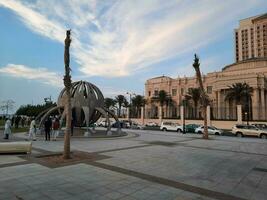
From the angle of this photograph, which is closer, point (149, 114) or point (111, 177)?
point (111, 177)

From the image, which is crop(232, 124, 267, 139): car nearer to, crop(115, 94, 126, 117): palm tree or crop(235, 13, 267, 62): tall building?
crop(115, 94, 126, 117): palm tree

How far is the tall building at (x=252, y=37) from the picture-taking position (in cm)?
11450

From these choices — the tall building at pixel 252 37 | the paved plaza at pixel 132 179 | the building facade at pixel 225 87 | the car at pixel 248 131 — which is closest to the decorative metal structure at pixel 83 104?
the paved plaza at pixel 132 179

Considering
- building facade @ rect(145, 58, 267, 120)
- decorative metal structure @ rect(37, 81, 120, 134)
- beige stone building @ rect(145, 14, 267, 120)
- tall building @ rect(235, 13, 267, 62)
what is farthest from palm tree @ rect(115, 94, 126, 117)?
tall building @ rect(235, 13, 267, 62)

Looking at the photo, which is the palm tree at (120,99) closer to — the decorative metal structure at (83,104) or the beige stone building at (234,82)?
the beige stone building at (234,82)

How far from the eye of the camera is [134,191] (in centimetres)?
645

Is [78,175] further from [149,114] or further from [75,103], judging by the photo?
[149,114]

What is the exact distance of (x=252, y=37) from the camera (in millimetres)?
118125

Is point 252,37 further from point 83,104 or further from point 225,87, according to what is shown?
point 83,104

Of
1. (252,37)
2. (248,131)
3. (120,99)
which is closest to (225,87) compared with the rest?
(120,99)

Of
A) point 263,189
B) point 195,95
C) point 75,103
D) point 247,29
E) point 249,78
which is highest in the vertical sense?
point 247,29

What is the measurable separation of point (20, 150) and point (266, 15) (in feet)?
416

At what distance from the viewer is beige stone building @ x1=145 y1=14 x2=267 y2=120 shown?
50.6 m

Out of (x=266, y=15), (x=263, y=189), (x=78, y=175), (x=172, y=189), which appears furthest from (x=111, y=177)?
(x=266, y=15)
